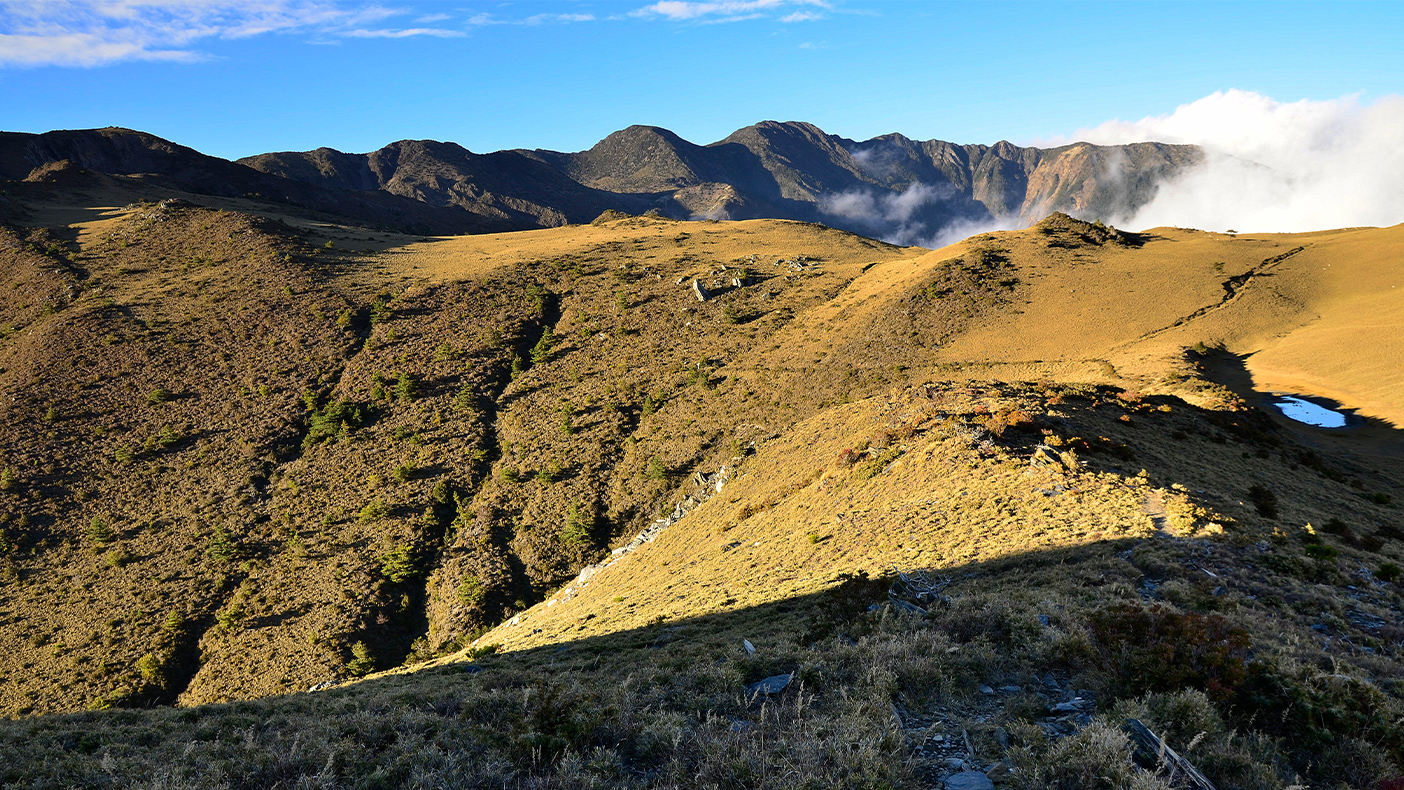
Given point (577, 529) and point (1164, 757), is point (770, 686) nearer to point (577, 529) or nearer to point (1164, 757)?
point (1164, 757)

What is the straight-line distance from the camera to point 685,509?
37.7 meters

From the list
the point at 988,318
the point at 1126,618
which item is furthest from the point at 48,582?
the point at 988,318

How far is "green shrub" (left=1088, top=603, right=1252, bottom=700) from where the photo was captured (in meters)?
7.77

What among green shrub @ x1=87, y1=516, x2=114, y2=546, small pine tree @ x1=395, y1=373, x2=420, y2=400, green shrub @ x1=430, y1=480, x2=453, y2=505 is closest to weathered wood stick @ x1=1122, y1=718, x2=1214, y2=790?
green shrub @ x1=430, y1=480, x2=453, y2=505

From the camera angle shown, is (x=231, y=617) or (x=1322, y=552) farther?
(x=231, y=617)

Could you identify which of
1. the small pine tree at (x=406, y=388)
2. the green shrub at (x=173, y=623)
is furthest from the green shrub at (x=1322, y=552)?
the small pine tree at (x=406, y=388)

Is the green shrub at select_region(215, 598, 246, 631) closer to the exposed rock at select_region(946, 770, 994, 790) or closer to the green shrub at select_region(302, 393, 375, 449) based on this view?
the green shrub at select_region(302, 393, 375, 449)

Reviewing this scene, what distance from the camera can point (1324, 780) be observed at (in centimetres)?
658

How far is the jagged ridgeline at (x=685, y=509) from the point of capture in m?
7.64

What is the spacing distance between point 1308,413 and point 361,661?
61438mm

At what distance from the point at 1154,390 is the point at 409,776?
4787cm

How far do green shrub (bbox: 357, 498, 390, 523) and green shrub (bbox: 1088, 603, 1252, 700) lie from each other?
4390 centimetres

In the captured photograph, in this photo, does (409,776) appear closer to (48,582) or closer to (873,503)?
(873,503)

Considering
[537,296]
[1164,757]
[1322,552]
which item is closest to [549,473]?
[537,296]
